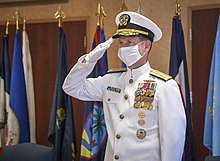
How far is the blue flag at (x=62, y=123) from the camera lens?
3.11m

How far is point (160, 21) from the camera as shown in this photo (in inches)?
127

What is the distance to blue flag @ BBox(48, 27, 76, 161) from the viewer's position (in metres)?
3.11

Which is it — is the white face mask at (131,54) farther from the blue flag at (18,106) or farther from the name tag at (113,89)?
the blue flag at (18,106)

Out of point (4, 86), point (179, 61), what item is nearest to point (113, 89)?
point (179, 61)

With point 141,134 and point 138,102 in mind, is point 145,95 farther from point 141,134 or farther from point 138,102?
point 141,134

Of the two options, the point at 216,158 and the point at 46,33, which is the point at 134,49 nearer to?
the point at 216,158

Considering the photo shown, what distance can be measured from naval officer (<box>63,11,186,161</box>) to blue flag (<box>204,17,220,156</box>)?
0.99m

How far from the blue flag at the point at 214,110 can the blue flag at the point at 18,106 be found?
1.71m

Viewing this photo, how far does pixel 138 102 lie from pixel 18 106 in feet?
6.00

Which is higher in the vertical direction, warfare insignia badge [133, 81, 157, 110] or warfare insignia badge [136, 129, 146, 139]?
warfare insignia badge [133, 81, 157, 110]

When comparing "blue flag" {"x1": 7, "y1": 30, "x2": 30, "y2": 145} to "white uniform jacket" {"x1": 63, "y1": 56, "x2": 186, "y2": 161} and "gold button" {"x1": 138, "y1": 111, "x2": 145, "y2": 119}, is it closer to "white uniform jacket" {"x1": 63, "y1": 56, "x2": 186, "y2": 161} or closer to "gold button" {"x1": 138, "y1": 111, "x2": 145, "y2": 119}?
"white uniform jacket" {"x1": 63, "y1": 56, "x2": 186, "y2": 161}

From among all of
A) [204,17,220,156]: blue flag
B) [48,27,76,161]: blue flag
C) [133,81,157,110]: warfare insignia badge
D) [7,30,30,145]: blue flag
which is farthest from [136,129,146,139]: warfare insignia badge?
[7,30,30,145]: blue flag

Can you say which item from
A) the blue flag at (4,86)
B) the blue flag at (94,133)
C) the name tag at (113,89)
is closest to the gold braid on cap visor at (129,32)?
the name tag at (113,89)

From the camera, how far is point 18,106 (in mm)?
3340
